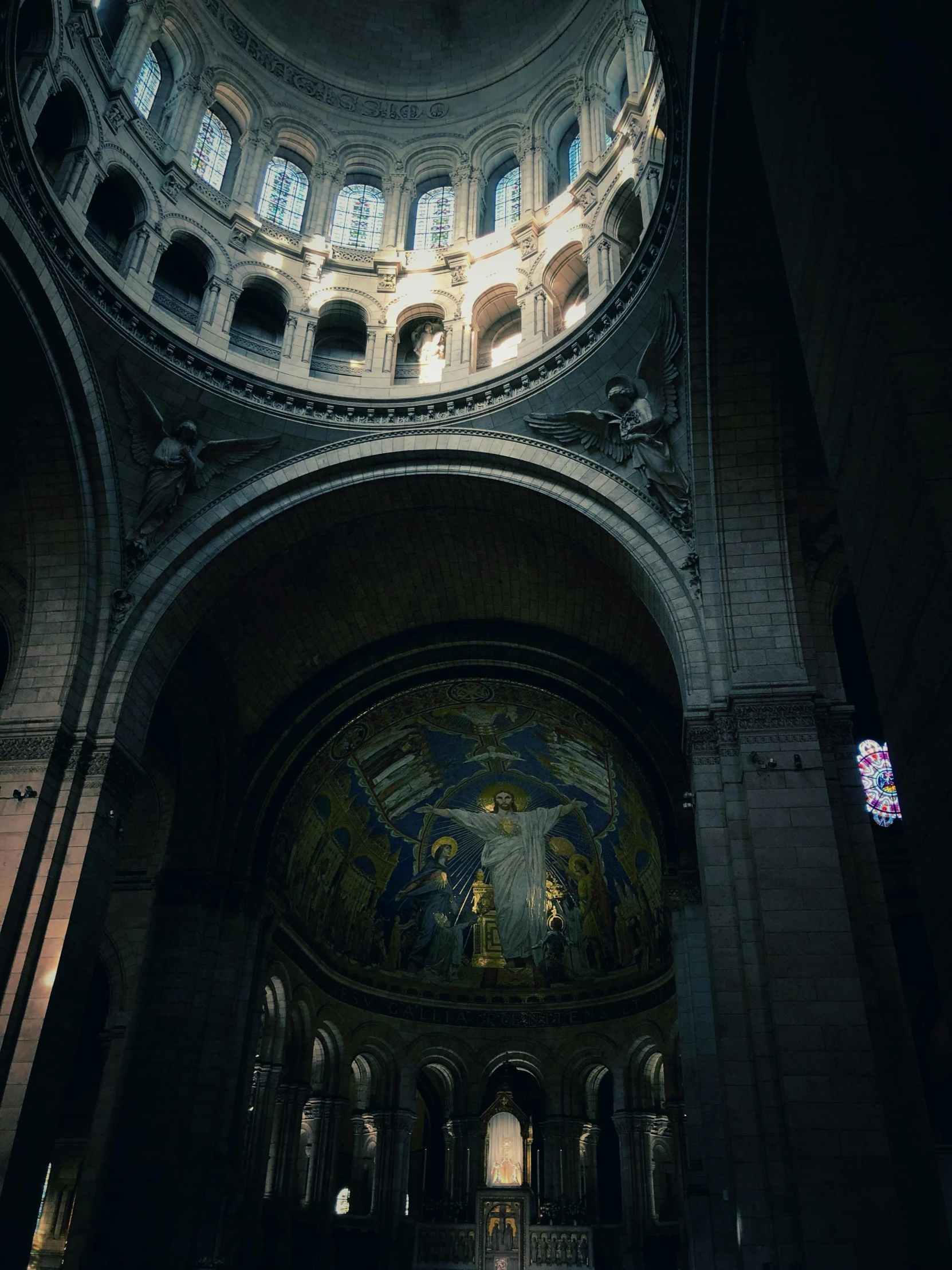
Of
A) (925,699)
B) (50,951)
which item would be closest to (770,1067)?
(925,699)

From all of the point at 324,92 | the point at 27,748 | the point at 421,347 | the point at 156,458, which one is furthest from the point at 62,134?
the point at 27,748

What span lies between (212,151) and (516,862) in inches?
744

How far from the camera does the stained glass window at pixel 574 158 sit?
20016mm

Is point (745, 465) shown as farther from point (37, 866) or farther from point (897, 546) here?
point (37, 866)

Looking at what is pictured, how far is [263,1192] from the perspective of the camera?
67.5ft

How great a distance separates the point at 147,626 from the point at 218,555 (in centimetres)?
180

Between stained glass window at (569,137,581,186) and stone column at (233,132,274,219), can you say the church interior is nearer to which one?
stone column at (233,132,274,219)

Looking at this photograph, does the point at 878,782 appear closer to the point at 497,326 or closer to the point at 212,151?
the point at 497,326

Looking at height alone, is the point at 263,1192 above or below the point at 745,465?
below

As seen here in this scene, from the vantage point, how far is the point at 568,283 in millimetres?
18781

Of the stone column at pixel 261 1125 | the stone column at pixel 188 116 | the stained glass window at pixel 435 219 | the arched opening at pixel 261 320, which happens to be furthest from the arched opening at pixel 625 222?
the stone column at pixel 261 1125

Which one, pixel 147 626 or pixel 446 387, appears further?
pixel 446 387

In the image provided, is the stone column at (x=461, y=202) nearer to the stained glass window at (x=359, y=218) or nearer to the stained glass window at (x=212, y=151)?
the stained glass window at (x=359, y=218)

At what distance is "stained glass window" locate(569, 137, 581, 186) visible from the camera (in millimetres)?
20016
